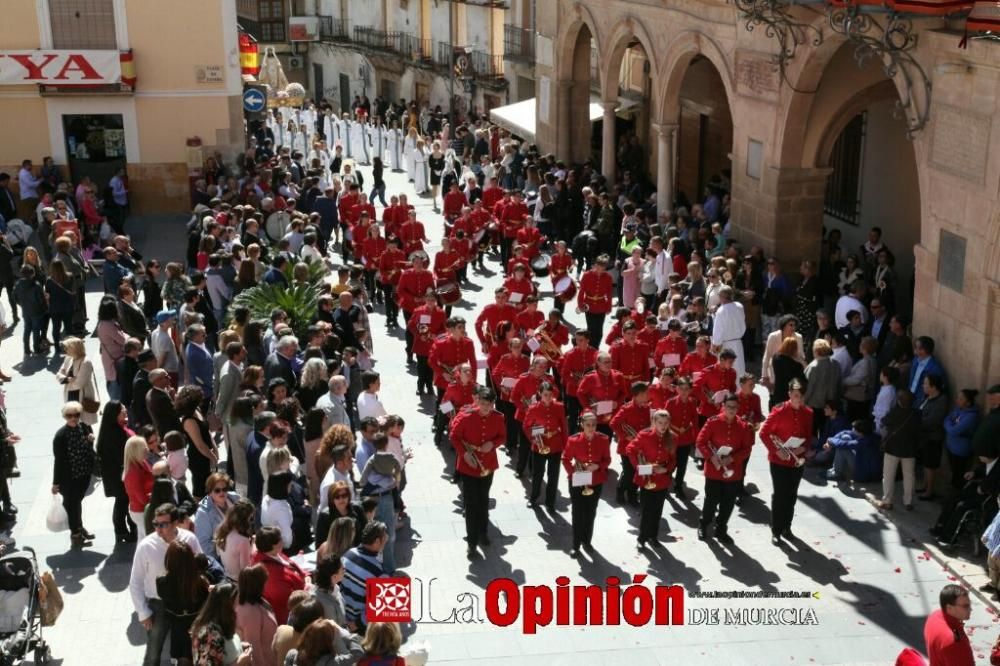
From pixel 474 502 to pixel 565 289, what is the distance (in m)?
6.08

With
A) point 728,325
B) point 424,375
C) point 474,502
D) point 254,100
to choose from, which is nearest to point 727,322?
point 728,325

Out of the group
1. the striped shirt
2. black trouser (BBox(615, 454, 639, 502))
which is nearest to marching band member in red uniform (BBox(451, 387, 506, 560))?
black trouser (BBox(615, 454, 639, 502))

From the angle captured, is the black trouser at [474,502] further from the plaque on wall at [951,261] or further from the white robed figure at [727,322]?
the plaque on wall at [951,261]

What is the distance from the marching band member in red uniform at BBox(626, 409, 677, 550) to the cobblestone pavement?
1.73 feet

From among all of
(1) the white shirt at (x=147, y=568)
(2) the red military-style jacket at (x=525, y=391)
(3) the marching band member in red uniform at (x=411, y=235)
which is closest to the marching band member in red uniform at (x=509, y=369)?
(2) the red military-style jacket at (x=525, y=391)

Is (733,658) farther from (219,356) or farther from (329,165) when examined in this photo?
(329,165)

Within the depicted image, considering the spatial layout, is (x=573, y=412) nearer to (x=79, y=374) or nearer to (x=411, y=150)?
(x=79, y=374)

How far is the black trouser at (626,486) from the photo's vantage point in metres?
12.8

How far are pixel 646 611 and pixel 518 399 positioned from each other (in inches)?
115

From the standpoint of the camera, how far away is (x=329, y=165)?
96.9ft

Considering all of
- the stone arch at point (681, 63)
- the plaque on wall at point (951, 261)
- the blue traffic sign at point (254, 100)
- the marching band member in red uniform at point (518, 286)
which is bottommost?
the marching band member in red uniform at point (518, 286)

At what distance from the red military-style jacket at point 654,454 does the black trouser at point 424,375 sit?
14.9ft

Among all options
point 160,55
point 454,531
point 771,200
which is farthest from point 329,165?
point 454,531

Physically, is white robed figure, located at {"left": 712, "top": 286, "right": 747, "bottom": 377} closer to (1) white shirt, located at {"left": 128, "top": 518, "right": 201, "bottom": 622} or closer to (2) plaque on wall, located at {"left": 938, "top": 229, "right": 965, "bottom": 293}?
(2) plaque on wall, located at {"left": 938, "top": 229, "right": 965, "bottom": 293}
